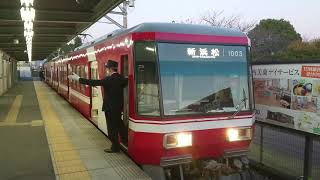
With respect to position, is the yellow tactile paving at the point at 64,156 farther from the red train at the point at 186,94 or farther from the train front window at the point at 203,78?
the train front window at the point at 203,78

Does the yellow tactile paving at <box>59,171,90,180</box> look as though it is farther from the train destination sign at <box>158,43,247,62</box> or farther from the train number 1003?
the train number 1003

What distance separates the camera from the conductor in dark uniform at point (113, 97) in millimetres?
7090

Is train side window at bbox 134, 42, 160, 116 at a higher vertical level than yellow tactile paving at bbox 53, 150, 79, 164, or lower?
higher

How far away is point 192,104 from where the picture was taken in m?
6.30

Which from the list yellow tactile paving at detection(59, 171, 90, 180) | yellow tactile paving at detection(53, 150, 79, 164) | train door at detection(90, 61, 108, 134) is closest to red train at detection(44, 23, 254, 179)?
yellow tactile paving at detection(59, 171, 90, 180)

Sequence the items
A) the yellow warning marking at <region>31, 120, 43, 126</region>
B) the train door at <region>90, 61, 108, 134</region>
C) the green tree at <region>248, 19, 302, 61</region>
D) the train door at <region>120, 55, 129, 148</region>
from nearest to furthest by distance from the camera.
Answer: the train door at <region>120, 55, 129, 148</region>
the train door at <region>90, 61, 108, 134</region>
the yellow warning marking at <region>31, 120, 43, 126</region>
the green tree at <region>248, 19, 302, 61</region>

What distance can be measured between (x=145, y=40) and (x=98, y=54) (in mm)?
3412

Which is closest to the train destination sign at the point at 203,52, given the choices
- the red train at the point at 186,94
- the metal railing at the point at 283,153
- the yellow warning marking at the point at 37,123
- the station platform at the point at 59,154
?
the red train at the point at 186,94

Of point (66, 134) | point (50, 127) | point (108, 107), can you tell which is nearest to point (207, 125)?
point (108, 107)

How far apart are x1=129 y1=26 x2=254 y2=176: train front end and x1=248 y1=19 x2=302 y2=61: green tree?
1675 cm

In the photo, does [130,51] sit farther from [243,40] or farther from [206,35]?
[243,40]

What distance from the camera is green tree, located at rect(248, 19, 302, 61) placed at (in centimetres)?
2756

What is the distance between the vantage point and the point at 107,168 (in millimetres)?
6805

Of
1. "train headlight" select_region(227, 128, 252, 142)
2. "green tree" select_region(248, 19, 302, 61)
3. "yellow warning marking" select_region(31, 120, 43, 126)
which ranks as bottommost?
"yellow warning marking" select_region(31, 120, 43, 126)
